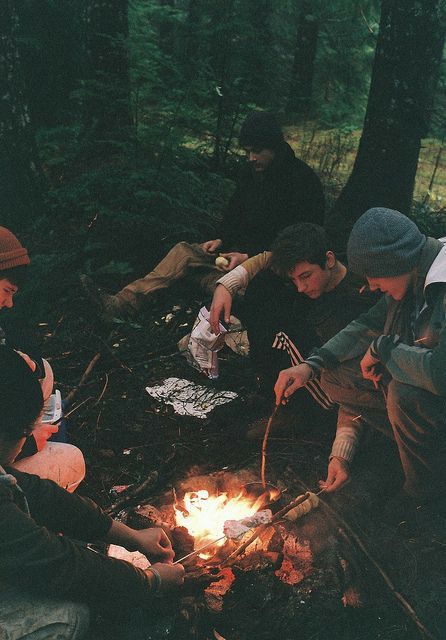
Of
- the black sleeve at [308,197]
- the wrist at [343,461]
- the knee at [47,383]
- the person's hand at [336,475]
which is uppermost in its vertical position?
the black sleeve at [308,197]

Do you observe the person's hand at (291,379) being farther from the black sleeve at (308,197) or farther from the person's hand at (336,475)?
the black sleeve at (308,197)

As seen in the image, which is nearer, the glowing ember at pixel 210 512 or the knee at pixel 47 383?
the glowing ember at pixel 210 512

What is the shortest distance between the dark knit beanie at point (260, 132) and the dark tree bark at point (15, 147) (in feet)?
10.1

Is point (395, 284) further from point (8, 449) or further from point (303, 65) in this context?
point (303, 65)

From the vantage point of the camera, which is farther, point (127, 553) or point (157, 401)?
point (157, 401)

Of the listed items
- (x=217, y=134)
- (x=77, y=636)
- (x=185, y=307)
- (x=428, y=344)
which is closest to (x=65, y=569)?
(x=77, y=636)

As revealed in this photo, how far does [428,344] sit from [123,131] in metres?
4.95

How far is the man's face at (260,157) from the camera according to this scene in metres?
5.38

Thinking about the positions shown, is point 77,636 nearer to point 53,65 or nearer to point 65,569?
point 65,569

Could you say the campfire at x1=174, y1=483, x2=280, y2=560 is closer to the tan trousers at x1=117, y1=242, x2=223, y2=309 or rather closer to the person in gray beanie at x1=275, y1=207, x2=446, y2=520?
the person in gray beanie at x1=275, y1=207, x2=446, y2=520

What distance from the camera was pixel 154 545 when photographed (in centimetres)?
337

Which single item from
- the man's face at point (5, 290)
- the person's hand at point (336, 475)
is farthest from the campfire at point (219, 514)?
the man's face at point (5, 290)

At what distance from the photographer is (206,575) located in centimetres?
341

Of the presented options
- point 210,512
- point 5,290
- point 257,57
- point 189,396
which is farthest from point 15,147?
point 210,512
